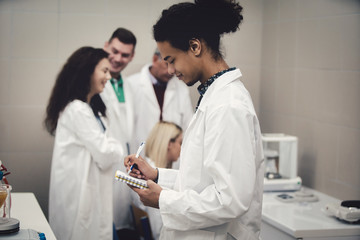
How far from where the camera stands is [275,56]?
375 cm

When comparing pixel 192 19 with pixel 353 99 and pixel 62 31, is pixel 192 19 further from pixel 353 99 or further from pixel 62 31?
pixel 62 31

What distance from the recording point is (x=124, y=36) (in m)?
3.61

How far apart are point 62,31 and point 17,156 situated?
1.03 meters

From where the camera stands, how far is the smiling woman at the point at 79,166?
2.91 m

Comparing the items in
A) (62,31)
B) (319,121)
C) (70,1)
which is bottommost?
(319,121)

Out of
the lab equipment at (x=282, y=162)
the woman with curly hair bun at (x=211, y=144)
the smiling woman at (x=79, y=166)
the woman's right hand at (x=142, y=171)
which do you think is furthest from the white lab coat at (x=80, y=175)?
the woman with curly hair bun at (x=211, y=144)

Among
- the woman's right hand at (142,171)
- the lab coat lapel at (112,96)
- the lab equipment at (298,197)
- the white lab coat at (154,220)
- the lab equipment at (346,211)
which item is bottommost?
the white lab coat at (154,220)

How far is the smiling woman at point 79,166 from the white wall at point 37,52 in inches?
32.0

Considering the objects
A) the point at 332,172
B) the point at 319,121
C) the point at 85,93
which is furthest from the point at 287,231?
the point at 85,93

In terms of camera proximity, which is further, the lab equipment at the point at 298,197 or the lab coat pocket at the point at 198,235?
the lab equipment at the point at 298,197

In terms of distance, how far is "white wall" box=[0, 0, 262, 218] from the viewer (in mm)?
3738

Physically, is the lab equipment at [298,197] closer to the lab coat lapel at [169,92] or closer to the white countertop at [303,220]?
the white countertop at [303,220]

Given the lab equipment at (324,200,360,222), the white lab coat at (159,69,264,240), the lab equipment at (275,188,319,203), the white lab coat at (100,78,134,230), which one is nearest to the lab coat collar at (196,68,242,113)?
the white lab coat at (159,69,264,240)

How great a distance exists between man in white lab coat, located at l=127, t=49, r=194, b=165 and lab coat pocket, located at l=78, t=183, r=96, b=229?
2.84 feet
